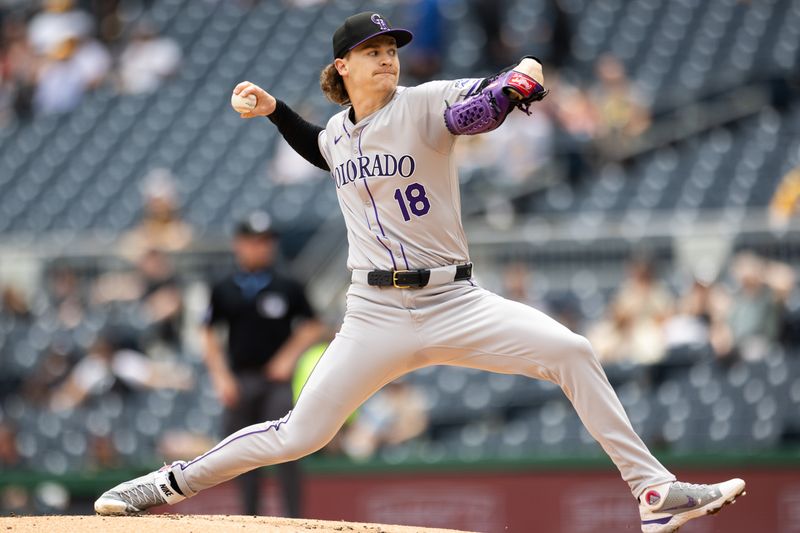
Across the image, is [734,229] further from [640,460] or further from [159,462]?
[640,460]

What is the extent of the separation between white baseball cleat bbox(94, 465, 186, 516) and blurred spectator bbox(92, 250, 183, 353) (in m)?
5.25

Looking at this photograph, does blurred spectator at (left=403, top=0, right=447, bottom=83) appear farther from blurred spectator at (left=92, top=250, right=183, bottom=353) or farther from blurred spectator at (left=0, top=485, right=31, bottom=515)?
blurred spectator at (left=0, top=485, right=31, bottom=515)

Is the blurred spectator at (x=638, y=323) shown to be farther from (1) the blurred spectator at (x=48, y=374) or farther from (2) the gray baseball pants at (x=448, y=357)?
(2) the gray baseball pants at (x=448, y=357)

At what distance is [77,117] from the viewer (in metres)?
14.0

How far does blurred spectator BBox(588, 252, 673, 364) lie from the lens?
9.16 meters

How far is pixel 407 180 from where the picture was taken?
4.51 m

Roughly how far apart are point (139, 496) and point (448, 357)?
4.38 ft

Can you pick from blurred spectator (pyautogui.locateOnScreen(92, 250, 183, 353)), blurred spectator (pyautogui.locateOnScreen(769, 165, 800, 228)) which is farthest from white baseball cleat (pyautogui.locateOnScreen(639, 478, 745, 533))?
blurred spectator (pyautogui.locateOnScreen(92, 250, 183, 353))

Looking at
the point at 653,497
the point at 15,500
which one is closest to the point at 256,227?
the point at 15,500

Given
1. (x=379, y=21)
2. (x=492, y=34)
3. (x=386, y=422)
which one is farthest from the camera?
(x=492, y=34)

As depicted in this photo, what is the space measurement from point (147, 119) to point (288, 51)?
67.5 inches

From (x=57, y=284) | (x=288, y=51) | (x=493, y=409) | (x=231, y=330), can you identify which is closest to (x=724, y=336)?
(x=493, y=409)

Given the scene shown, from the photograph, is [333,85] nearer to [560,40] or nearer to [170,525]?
[170,525]

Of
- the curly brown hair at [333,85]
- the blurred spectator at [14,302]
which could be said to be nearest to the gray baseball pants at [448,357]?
the curly brown hair at [333,85]
